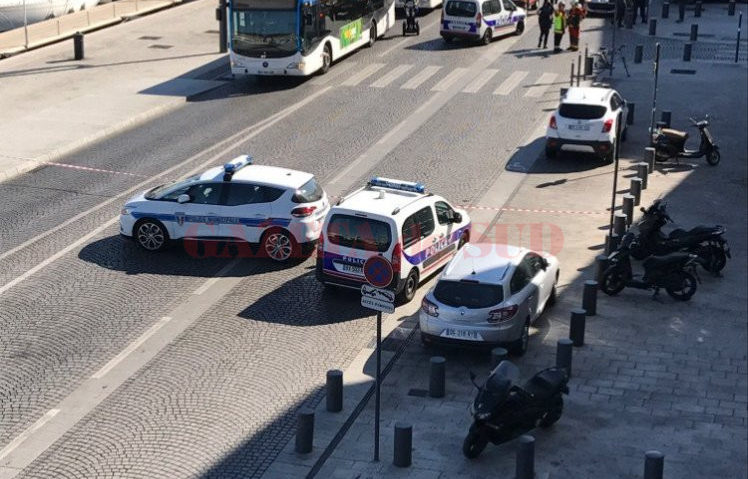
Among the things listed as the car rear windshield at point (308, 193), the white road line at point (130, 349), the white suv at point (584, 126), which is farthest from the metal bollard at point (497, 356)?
the white suv at point (584, 126)

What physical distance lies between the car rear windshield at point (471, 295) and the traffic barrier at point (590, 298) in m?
2.40

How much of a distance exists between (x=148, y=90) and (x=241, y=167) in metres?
14.0

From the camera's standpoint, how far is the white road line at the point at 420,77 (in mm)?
38153

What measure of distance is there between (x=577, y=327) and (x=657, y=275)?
8.46 feet

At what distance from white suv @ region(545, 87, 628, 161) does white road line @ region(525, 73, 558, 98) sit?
671 cm

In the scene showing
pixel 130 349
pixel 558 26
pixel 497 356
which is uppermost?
pixel 558 26

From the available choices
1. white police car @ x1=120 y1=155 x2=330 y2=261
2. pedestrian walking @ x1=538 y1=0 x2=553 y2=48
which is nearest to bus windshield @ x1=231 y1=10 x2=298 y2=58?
pedestrian walking @ x1=538 y1=0 x2=553 y2=48

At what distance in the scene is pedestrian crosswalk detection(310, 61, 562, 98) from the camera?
124ft

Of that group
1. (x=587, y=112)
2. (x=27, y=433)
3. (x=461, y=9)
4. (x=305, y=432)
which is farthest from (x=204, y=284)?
(x=461, y=9)

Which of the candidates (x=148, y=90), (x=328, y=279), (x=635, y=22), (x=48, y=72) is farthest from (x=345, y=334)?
(x=635, y=22)

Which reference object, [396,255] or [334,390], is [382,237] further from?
[334,390]

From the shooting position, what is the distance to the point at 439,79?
39.1 m

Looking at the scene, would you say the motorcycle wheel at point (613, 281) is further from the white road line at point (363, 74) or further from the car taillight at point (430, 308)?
the white road line at point (363, 74)

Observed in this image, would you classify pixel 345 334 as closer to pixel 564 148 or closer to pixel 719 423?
pixel 719 423
